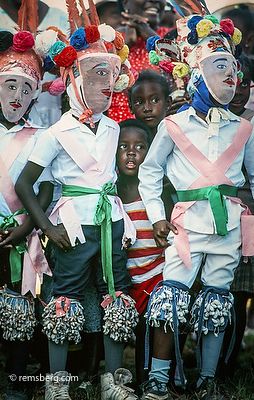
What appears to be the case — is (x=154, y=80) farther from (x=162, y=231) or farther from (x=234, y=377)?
(x=234, y=377)

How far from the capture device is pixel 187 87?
16.1ft

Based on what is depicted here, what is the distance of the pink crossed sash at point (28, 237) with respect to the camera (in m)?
4.84

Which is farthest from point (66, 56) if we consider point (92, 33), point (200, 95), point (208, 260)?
point (208, 260)

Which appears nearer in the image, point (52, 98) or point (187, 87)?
point (187, 87)

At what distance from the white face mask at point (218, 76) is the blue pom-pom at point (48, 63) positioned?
0.86m

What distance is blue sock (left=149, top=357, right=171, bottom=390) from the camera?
15.2 ft

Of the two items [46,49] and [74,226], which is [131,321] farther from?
[46,49]

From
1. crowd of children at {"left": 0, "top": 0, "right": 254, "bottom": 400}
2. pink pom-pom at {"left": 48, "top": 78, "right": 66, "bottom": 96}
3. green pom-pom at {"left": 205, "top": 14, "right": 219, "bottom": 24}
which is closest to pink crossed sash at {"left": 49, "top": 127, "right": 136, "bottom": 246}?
crowd of children at {"left": 0, "top": 0, "right": 254, "bottom": 400}

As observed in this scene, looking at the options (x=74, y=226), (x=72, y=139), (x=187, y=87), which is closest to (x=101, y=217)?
(x=74, y=226)

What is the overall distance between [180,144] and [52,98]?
1146mm

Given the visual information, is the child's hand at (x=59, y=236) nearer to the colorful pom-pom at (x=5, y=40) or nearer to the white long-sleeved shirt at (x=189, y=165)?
the white long-sleeved shirt at (x=189, y=165)

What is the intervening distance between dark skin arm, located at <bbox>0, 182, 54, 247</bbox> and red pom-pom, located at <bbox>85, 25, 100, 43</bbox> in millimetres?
833

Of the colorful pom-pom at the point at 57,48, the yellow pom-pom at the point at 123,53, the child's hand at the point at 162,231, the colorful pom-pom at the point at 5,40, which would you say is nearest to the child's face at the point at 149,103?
the yellow pom-pom at the point at 123,53

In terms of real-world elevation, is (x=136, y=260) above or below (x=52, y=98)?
below
